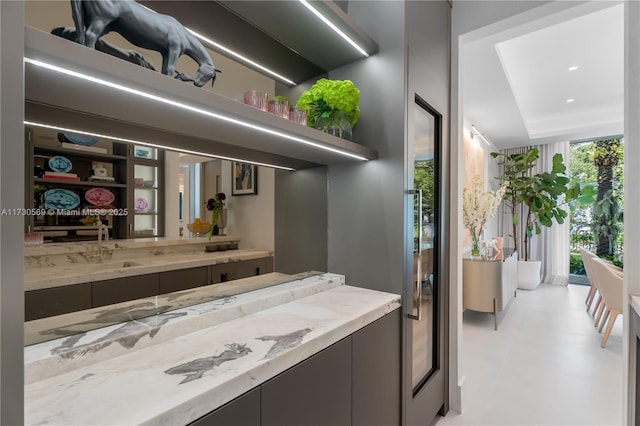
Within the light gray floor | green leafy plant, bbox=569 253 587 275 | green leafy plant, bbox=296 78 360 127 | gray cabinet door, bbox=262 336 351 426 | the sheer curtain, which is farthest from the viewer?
green leafy plant, bbox=569 253 587 275

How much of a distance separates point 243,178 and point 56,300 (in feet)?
2.40

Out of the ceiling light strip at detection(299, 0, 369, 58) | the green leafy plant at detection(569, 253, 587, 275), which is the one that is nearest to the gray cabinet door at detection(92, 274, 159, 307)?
the ceiling light strip at detection(299, 0, 369, 58)

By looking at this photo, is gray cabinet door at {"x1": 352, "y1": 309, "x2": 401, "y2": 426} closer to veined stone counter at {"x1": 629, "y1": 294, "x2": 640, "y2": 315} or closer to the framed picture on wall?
the framed picture on wall

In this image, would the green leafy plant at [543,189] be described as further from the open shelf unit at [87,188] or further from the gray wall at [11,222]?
the gray wall at [11,222]

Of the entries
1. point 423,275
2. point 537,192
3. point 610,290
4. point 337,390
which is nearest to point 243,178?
point 337,390

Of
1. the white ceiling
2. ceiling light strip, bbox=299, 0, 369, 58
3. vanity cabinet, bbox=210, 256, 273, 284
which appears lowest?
vanity cabinet, bbox=210, 256, 273, 284

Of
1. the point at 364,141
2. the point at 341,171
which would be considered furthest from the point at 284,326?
the point at 364,141

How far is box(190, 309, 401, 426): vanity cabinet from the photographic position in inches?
30.5

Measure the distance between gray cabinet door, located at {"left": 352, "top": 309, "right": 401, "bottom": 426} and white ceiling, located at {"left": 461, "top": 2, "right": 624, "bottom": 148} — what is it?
6.10 feet

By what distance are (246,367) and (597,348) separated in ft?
12.5

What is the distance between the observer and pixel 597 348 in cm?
296

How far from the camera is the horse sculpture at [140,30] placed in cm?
72

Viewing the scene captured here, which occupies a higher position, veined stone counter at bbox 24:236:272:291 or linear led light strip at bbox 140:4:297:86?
linear led light strip at bbox 140:4:297:86

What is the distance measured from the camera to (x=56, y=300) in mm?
825
